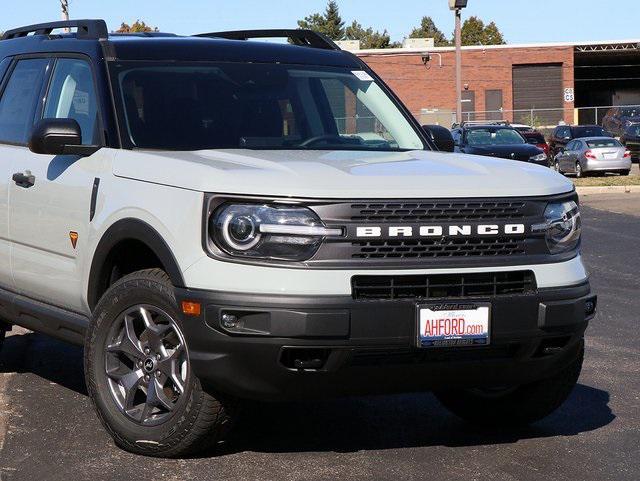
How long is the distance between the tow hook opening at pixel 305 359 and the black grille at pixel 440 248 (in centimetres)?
41

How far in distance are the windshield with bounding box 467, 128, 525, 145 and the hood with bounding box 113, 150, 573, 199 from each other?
25.2 m

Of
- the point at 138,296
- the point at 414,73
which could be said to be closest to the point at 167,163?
the point at 138,296

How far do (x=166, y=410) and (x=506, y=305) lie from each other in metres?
1.52

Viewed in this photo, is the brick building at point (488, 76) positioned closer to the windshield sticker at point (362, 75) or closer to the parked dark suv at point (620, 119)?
the parked dark suv at point (620, 119)

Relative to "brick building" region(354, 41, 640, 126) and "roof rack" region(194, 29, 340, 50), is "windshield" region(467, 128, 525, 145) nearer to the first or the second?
"roof rack" region(194, 29, 340, 50)

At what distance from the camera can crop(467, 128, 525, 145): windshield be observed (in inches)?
1211

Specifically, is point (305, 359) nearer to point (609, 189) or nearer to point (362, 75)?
point (362, 75)

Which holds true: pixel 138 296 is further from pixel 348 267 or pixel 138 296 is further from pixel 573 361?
pixel 573 361

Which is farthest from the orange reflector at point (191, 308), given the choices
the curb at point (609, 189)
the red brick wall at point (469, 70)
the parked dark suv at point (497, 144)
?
the red brick wall at point (469, 70)

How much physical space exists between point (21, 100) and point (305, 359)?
9.49 ft

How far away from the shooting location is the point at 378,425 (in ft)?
20.3

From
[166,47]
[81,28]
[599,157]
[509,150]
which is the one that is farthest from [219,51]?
[599,157]

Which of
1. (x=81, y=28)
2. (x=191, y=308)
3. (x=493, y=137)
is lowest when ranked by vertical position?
(x=493, y=137)

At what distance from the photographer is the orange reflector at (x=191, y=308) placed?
495 centimetres
